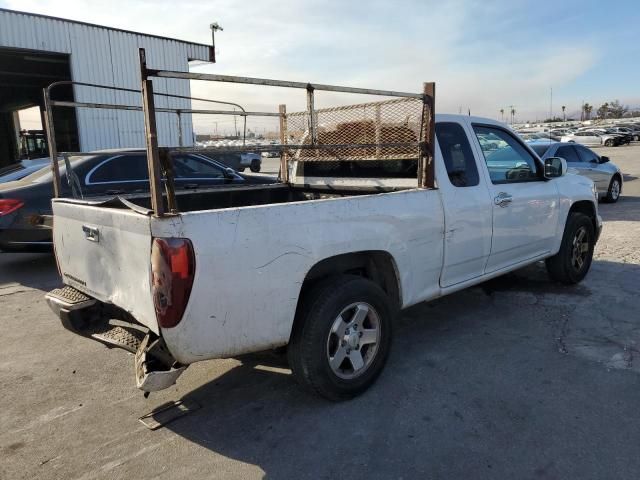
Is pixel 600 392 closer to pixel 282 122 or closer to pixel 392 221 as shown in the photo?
pixel 392 221

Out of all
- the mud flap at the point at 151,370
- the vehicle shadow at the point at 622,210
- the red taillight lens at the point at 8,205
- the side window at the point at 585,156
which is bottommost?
the vehicle shadow at the point at 622,210

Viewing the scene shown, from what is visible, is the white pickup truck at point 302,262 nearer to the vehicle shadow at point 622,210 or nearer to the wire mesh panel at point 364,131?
the wire mesh panel at point 364,131

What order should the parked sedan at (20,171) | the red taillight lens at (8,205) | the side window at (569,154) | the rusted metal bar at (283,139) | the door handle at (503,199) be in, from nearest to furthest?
1. the door handle at (503,199)
2. the rusted metal bar at (283,139)
3. the red taillight lens at (8,205)
4. the parked sedan at (20,171)
5. the side window at (569,154)

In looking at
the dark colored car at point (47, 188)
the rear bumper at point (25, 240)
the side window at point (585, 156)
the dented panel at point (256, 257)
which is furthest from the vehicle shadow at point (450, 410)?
the side window at point (585, 156)

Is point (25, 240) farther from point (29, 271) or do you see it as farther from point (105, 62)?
point (105, 62)

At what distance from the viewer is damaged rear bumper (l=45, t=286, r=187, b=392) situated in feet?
8.95

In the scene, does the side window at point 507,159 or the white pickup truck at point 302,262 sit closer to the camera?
the white pickup truck at point 302,262

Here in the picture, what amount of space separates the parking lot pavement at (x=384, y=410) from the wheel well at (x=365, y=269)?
0.63 metres

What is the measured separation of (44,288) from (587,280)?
6.46m

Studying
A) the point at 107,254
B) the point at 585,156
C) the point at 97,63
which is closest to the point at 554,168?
the point at 107,254

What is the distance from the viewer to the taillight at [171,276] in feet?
8.29

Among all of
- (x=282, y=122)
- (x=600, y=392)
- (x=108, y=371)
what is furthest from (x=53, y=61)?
(x=600, y=392)

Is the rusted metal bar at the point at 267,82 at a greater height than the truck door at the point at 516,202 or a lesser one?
greater

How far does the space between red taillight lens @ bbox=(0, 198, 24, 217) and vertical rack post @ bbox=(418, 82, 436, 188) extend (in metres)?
5.23
